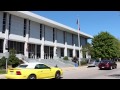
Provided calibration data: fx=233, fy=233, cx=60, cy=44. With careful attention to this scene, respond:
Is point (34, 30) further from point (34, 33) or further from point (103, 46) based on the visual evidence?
point (103, 46)

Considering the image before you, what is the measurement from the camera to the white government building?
4164cm

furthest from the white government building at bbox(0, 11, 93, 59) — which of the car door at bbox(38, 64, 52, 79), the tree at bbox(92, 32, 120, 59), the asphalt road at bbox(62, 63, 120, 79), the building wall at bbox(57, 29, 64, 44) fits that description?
the car door at bbox(38, 64, 52, 79)

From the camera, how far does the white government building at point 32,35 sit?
4164cm

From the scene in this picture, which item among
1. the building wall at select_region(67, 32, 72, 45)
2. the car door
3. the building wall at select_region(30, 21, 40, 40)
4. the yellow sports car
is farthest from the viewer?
the building wall at select_region(67, 32, 72, 45)

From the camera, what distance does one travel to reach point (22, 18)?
1833 inches

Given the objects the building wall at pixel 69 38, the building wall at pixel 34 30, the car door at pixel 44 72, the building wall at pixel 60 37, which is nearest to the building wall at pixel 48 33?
the building wall at pixel 34 30

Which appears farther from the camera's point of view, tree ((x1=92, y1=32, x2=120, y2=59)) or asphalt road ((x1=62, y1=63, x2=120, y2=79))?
tree ((x1=92, y1=32, x2=120, y2=59))

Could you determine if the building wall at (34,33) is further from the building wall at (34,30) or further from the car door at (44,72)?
the car door at (44,72)

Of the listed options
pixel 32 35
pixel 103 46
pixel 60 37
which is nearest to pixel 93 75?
pixel 32 35

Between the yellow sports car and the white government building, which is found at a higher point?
the white government building

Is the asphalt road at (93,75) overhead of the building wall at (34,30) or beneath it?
beneath

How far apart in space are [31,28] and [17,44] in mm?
5727

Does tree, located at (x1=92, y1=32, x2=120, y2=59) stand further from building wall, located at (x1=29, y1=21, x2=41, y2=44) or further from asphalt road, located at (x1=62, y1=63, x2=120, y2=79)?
asphalt road, located at (x1=62, y1=63, x2=120, y2=79)
